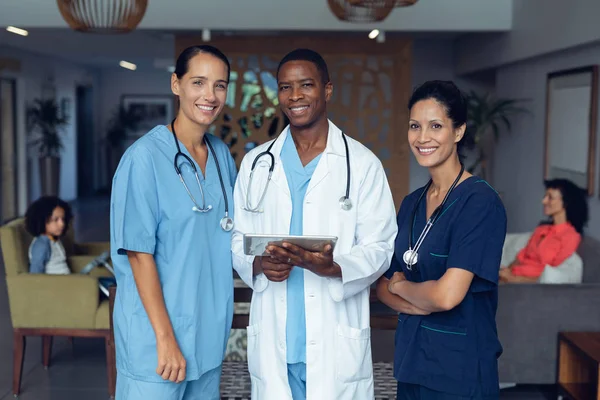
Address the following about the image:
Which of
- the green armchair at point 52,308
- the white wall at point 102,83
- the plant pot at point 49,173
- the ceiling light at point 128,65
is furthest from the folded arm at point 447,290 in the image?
the ceiling light at point 128,65

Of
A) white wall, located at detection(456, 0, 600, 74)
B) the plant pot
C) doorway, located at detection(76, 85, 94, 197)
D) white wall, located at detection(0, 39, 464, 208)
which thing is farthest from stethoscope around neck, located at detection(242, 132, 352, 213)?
doorway, located at detection(76, 85, 94, 197)

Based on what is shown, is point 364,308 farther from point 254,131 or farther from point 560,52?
point 254,131

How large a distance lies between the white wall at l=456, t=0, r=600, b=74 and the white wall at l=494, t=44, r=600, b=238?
0.56ft

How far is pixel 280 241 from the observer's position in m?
1.75

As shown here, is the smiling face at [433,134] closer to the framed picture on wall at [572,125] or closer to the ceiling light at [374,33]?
the framed picture on wall at [572,125]

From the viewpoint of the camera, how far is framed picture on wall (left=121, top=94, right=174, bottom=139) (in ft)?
50.7

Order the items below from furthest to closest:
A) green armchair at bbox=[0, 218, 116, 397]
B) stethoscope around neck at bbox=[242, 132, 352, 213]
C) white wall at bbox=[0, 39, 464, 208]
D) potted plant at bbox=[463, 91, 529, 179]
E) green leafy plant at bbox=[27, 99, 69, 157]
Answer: green leafy plant at bbox=[27, 99, 69, 157] < white wall at bbox=[0, 39, 464, 208] < potted plant at bbox=[463, 91, 529, 179] < green armchair at bbox=[0, 218, 116, 397] < stethoscope around neck at bbox=[242, 132, 352, 213]

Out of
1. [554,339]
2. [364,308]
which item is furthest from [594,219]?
[364,308]

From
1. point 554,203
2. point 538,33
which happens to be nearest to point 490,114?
point 538,33

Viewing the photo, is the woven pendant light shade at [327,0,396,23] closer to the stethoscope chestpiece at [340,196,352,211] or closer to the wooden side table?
the wooden side table

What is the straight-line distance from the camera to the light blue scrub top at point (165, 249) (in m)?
1.89

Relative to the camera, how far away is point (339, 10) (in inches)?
210

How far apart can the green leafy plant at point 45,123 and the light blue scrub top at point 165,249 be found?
9794mm

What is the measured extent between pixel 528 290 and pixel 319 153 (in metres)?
2.05
